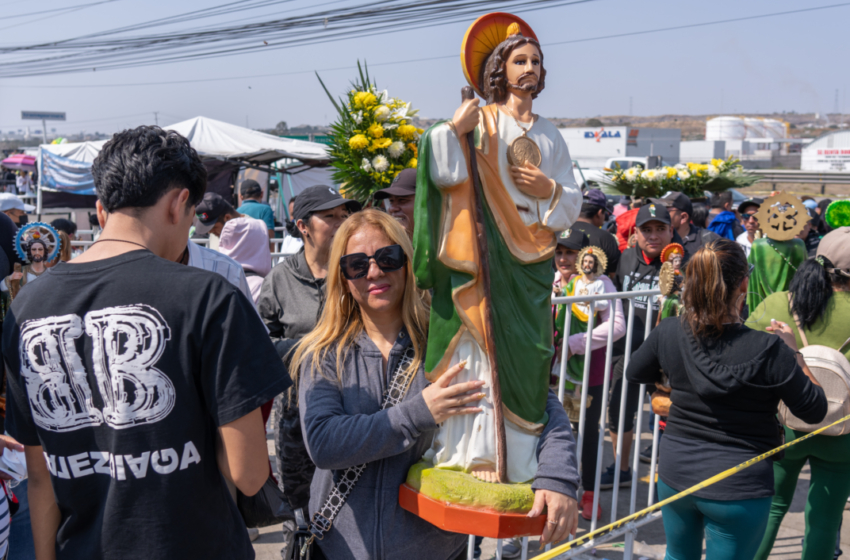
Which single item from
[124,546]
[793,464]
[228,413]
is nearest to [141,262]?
[228,413]

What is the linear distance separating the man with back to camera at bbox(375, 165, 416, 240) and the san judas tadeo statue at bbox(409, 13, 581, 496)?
118 centimetres

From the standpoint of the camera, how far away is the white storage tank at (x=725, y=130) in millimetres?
64250

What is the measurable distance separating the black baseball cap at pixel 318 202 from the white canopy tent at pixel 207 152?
8.06 meters

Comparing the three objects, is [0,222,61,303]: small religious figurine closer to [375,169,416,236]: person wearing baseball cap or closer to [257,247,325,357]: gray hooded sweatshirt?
[257,247,325,357]: gray hooded sweatshirt

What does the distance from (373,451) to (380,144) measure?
1.97 metres

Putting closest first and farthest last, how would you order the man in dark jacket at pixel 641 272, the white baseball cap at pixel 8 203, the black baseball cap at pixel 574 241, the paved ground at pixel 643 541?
the paved ground at pixel 643 541
the black baseball cap at pixel 574 241
the man in dark jacket at pixel 641 272
the white baseball cap at pixel 8 203

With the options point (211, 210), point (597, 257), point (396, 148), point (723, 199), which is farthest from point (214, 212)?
point (723, 199)

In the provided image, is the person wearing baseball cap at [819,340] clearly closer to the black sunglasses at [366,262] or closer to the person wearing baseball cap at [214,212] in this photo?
the black sunglasses at [366,262]

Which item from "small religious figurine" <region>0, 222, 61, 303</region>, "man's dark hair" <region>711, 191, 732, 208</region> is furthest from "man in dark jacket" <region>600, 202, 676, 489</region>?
"small religious figurine" <region>0, 222, 61, 303</region>

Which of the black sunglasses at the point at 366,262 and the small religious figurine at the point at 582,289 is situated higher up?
the black sunglasses at the point at 366,262

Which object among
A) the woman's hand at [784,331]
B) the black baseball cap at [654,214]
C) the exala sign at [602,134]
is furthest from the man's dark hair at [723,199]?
the exala sign at [602,134]

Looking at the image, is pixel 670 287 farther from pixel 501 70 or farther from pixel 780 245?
pixel 501 70

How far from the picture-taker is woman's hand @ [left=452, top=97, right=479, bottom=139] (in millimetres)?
1932

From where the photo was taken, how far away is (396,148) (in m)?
3.37
